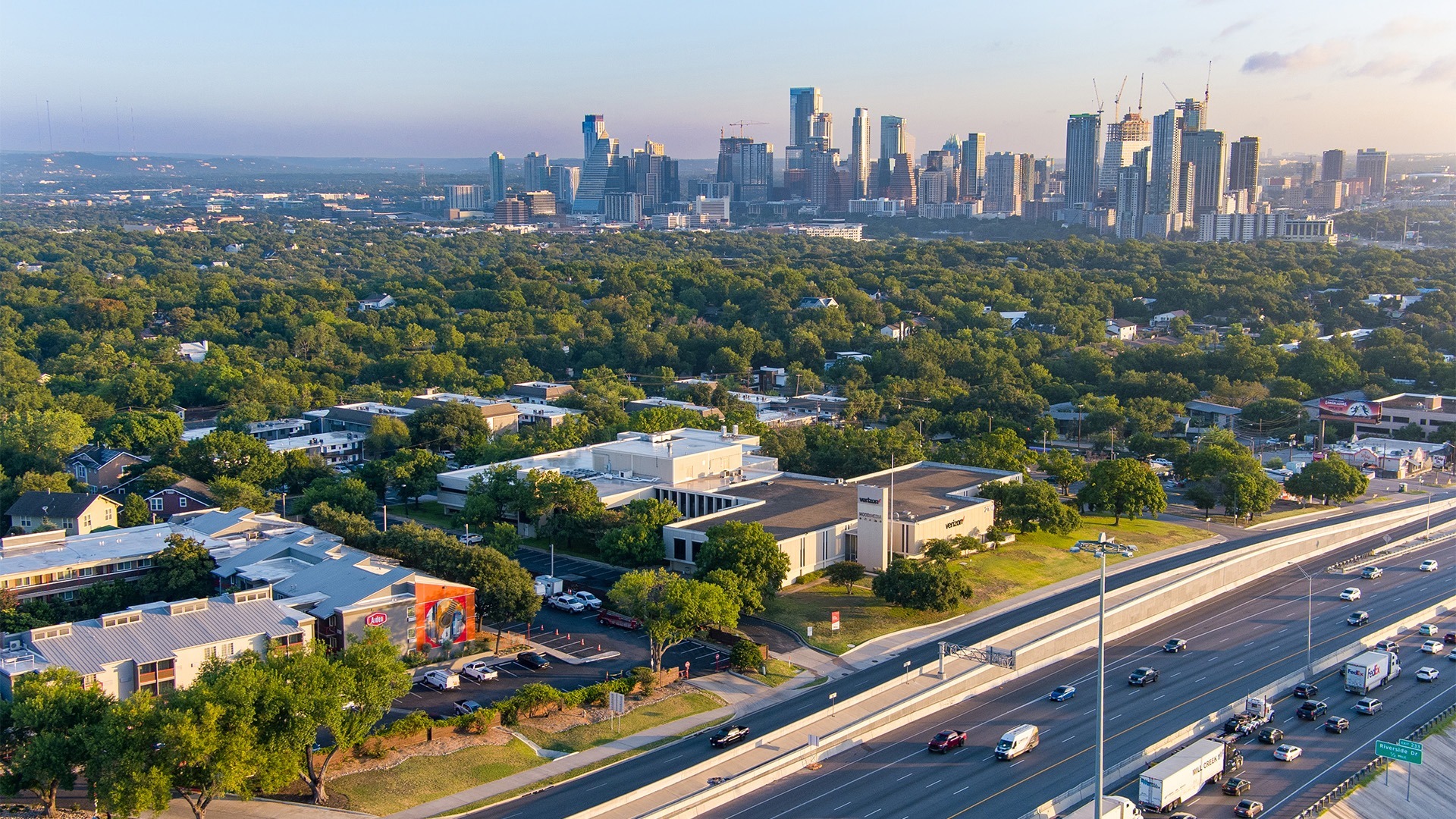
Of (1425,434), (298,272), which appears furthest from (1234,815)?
(298,272)

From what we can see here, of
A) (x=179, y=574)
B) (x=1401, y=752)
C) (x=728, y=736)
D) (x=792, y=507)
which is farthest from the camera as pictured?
(x=792, y=507)

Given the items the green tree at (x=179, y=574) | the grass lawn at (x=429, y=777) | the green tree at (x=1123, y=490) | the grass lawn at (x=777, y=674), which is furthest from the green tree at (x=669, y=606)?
the green tree at (x=1123, y=490)

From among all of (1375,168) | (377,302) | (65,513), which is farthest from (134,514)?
(1375,168)

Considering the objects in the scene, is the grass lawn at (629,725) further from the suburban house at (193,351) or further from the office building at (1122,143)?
the office building at (1122,143)

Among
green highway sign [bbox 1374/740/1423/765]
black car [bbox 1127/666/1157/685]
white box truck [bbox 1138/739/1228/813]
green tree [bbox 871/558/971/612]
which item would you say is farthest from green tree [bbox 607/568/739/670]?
green highway sign [bbox 1374/740/1423/765]

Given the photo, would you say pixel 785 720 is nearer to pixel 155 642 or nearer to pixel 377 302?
pixel 155 642

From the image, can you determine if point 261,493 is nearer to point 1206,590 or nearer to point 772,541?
point 772,541

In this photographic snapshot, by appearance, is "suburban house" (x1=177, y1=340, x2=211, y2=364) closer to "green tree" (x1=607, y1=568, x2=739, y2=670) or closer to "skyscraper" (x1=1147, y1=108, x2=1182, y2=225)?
"green tree" (x1=607, y1=568, x2=739, y2=670)
